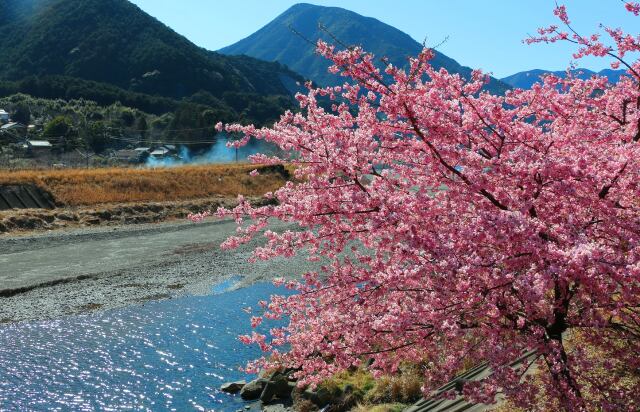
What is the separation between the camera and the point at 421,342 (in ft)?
19.1

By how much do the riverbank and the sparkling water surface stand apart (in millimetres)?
2252

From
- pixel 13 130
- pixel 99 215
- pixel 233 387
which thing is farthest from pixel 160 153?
pixel 233 387

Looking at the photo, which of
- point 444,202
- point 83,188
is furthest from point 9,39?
point 444,202

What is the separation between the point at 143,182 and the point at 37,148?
43533mm

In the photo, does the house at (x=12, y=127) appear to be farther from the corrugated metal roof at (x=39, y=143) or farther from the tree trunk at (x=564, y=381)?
the tree trunk at (x=564, y=381)

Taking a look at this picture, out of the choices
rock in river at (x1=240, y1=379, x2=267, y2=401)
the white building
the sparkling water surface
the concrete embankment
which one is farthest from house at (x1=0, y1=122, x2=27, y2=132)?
rock in river at (x1=240, y1=379, x2=267, y2=401)

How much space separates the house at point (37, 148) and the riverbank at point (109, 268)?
52.5 metres

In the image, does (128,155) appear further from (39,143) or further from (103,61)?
(103,61)

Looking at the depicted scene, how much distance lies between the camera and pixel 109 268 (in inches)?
1216

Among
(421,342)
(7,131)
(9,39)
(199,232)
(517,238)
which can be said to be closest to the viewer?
(517,238)

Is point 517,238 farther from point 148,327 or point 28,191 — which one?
point 28,191

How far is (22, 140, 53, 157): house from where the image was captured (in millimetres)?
88556

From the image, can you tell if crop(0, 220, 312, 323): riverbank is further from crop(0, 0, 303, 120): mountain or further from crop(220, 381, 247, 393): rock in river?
crop(0, 0, 303, 120): mountain

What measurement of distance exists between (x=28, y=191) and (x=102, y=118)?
83.3m
